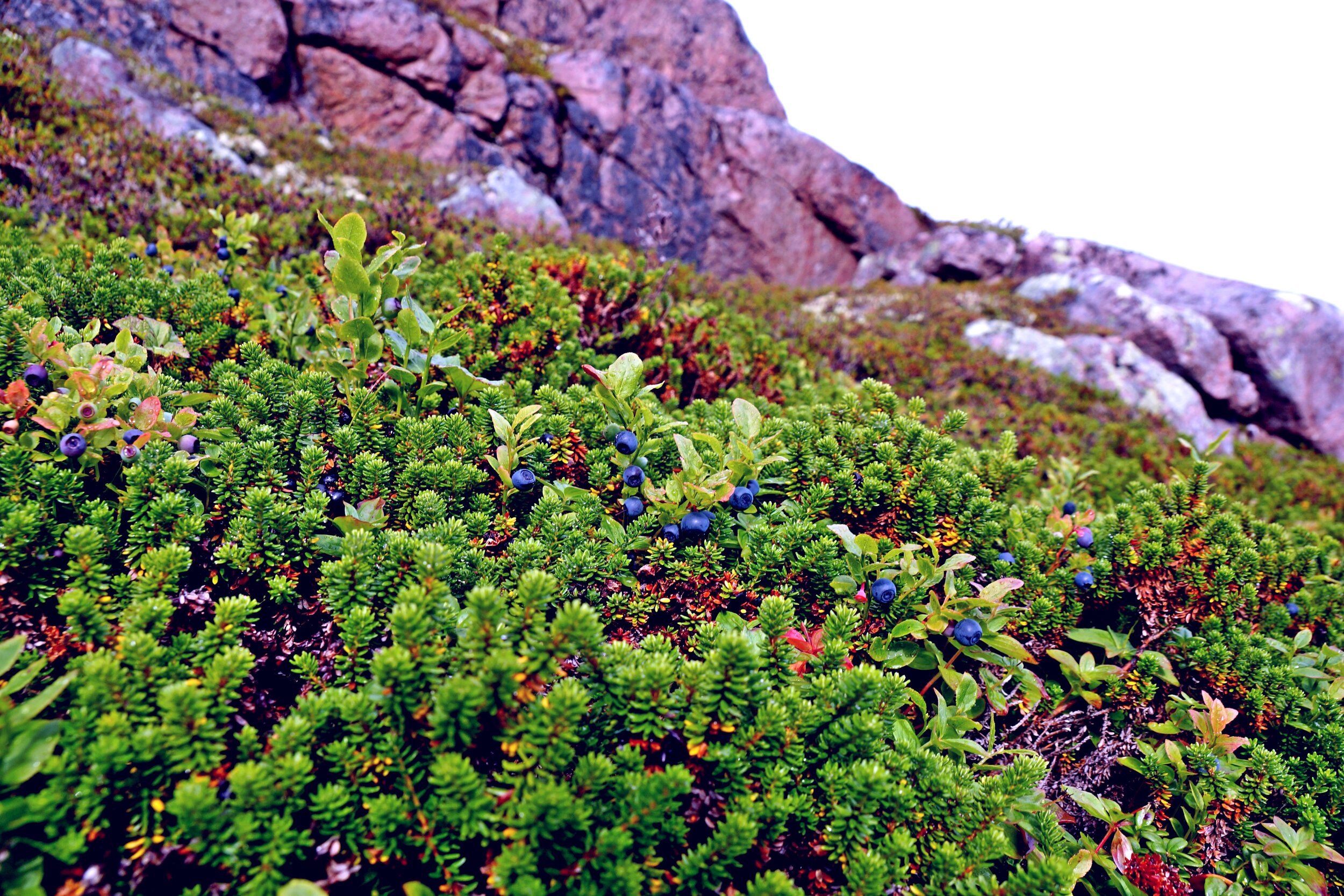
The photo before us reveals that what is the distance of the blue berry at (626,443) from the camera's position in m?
2.07

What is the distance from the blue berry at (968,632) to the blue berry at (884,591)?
20cm

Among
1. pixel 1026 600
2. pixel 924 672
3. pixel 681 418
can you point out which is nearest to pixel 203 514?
pixel 681 418

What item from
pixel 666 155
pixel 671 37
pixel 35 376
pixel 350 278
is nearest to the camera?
pixel 35 376

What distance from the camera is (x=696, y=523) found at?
6.28 feet

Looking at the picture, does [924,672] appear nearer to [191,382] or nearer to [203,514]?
[203,514]

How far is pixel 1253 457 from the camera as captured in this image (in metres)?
8.66

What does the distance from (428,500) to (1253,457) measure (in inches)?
426

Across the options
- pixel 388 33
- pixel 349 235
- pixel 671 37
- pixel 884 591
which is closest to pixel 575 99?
pixel 388 33

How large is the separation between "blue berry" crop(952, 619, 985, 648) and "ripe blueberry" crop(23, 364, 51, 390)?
9.16ft

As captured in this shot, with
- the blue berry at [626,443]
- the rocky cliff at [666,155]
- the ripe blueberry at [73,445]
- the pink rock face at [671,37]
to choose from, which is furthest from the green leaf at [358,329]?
the pink rock face at [671,37]

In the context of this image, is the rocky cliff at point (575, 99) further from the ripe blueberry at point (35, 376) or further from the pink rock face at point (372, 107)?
the ripe blueberry at point (35, 376)

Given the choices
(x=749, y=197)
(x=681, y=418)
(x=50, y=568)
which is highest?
(x=749, y=197)

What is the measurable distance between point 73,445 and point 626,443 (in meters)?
Answer: 1.48

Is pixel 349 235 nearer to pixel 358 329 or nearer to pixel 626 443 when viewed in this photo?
pixel 358 329
